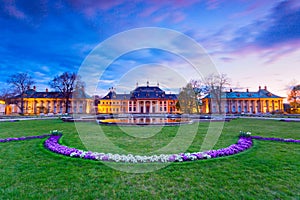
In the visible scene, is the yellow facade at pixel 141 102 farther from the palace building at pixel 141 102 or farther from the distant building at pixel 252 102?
the distant building at pixel 252 102

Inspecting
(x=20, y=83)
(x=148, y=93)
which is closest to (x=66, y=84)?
(x=20, y=83)

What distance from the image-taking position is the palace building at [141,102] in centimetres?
5956

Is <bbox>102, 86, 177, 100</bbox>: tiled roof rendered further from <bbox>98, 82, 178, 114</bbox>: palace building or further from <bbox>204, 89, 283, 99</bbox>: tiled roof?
<bbox>204, 89, 283, 99</bbox>: tiled roof

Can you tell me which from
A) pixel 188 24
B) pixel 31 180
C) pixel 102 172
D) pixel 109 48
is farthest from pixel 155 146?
pixel 188 24

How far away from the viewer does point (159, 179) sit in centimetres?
414

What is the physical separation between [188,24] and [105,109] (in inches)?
2217

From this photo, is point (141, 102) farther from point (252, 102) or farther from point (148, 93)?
point (252, 102)

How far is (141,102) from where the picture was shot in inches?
2365

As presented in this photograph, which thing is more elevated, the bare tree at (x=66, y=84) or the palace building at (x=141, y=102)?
the bare tree at (x=66, y=84)

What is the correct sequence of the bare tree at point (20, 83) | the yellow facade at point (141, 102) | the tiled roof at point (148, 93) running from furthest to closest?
the tiled roof at point (148, 93)
the yellow facade at point (141, 102)
the bare tree at point (20, 83)

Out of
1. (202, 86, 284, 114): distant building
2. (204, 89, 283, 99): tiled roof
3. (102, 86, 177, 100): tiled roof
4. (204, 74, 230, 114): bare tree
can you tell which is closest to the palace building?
(102, 86, 177, 100): tiled roof

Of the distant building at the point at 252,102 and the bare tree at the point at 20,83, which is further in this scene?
the distant building at the point at 252,102

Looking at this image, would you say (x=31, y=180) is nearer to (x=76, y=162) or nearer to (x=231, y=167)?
(x=76, y=162)

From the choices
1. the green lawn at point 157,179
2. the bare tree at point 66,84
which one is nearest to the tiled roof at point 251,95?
the bare tree at point 66,84
